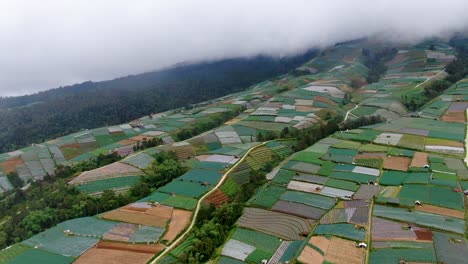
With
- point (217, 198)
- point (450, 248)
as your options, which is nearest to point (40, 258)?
point (217, 198)

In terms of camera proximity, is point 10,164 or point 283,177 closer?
point 283,177

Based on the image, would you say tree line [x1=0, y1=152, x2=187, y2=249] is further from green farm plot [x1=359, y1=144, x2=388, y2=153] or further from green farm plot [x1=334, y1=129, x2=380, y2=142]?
green farm plot [x1=359, y1=144, x2=388, y2=153]

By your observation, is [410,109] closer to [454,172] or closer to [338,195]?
[454,172]

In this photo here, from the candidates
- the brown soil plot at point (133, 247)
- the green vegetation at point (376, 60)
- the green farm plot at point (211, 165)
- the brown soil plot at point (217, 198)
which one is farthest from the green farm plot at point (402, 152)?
the green vegetation at point (376, 60)

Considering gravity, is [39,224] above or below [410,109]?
above

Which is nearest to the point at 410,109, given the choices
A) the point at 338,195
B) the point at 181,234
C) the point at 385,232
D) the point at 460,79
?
the point at 460,79

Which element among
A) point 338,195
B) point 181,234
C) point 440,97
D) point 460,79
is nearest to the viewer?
point 181,234

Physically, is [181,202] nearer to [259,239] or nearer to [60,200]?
[259,239]
